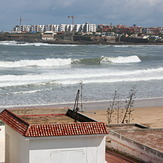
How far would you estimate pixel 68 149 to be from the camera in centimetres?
1184

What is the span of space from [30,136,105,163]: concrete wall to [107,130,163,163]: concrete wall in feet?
9.20

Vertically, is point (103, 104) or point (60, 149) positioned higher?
point (60, 149)

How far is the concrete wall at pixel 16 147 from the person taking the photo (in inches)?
461

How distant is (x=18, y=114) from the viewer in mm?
14016

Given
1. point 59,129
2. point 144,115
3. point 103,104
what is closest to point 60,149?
point 59,129

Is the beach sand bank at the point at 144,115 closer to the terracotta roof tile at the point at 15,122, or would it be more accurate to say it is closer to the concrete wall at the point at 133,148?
the concrete wall at the point at 133,148

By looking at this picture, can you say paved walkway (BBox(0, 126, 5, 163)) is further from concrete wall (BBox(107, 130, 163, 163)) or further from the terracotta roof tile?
concrete wall (BBox(107, 130, 163, 163))

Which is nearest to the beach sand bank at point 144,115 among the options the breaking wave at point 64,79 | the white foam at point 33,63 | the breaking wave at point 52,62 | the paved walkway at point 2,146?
the paved walkway at point 2,146

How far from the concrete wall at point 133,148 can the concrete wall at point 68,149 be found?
110 inches

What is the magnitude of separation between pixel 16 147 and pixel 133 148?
436 centimetres

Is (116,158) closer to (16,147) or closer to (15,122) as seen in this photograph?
(16,147)

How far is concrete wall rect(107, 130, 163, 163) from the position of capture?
47.5 ft

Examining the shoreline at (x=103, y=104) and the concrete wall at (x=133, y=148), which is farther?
the shoreline at (x=103, y=104)

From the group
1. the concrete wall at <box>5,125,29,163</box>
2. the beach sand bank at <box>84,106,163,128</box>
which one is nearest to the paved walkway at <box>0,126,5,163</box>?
→ the concrete wall at <box>5,125,29,163</box>
